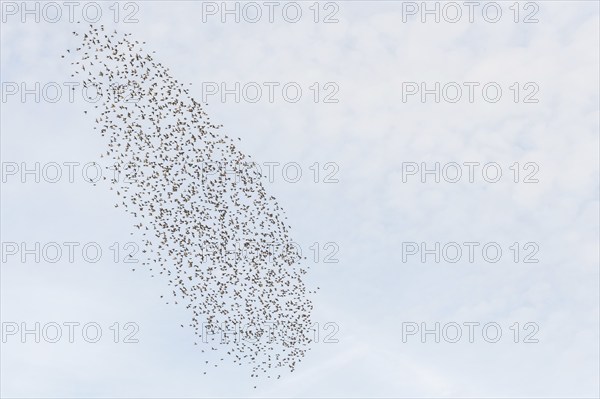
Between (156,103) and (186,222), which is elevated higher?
(156,103)

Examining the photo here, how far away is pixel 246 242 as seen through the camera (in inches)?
1965

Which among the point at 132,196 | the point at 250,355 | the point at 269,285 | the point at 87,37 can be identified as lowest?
Answer: the point at 250,355

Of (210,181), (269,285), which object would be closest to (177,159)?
(210,181)

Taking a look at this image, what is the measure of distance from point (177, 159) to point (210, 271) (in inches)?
259

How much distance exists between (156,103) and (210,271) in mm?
9773

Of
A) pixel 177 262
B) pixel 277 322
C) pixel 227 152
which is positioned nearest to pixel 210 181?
pixel 227 152

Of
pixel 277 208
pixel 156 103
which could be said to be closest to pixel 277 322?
pixel 277 208

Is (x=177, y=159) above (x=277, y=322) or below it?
above

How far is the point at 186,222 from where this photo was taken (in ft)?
160

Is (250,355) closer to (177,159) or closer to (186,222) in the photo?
(186,222)

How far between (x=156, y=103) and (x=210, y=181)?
5.17 m

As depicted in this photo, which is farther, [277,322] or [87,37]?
[277,322]

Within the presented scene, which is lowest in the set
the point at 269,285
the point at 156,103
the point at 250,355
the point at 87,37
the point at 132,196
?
the point at 250,355

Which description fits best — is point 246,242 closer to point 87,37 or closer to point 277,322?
point 277,322
